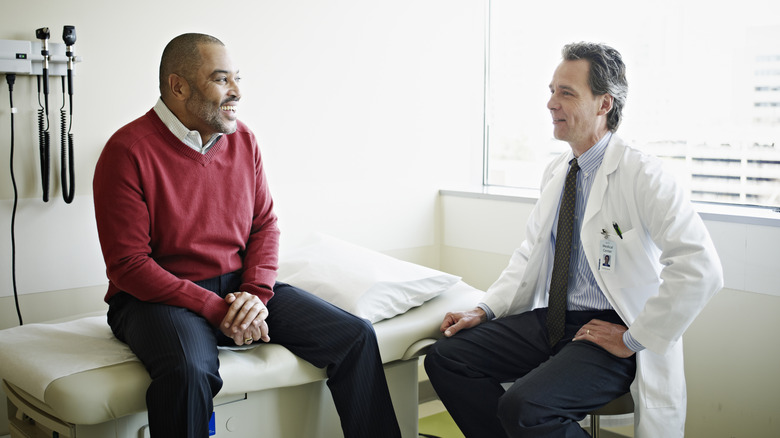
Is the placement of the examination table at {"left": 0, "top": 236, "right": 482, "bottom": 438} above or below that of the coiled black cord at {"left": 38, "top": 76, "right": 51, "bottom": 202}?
below

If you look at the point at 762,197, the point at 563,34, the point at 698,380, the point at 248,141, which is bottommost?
the point at 698,380

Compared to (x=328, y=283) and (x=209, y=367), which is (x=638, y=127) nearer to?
(x=328, y=283)

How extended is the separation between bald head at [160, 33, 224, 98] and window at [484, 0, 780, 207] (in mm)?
1751

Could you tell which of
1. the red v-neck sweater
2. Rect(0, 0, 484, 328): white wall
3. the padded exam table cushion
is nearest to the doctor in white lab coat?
the padded exam table cushion

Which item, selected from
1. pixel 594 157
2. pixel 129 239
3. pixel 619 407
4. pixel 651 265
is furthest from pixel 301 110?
pixel 619 407

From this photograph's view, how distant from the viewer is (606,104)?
6.75 feet

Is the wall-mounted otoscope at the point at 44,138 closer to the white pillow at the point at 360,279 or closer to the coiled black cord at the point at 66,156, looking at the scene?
the coiled black cord at the point at 66,156

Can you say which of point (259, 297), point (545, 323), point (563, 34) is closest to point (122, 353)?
point (259, 297)

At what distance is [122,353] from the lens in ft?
5.94

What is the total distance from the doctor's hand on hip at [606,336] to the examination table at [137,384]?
0.49 metres

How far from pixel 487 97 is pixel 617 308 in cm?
184

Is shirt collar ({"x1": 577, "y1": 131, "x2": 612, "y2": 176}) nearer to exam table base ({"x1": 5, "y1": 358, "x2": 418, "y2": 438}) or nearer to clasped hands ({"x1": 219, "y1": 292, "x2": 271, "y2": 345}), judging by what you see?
exam table base ({"x1": 5, "y1": 358, "x2": 418, "y2": 438})

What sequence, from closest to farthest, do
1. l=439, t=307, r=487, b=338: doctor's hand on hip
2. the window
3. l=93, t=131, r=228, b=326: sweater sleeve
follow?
1. l=93, t=131, r=228, b=326: sweater sleeve
2. l=439, t=307, r=487, b=338: doctor's hand on hip
3. the window

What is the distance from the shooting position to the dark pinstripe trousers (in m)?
1.64
